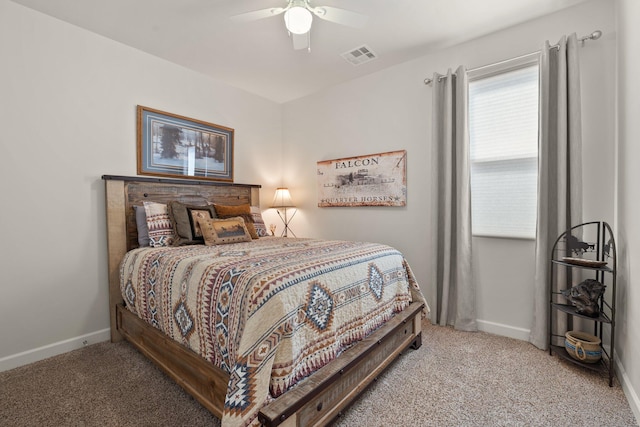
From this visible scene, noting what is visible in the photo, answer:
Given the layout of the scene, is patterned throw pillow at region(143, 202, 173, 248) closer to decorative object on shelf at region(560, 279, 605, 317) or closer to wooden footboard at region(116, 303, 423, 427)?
wooden footboard at region(116, 303, 423, 427)

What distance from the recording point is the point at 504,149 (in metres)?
2.52

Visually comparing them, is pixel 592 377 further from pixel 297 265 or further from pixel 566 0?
pixel 566 0

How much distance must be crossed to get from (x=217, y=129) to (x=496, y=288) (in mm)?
3212

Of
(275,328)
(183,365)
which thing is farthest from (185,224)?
(275,328)

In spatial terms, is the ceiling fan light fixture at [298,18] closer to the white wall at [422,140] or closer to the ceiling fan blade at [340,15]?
the ceiling fan blade at [340,15]

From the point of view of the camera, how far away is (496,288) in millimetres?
2557

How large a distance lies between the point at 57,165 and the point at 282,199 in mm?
2237

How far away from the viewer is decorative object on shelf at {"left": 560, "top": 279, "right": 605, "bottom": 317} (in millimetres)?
1900

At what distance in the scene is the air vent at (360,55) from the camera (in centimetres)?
280

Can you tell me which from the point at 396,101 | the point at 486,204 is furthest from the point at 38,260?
the point at 486,204

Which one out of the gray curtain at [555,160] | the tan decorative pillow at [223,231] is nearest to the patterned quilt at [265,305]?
the tan decorative pillow at [223,231]

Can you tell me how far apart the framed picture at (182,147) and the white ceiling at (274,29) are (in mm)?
600

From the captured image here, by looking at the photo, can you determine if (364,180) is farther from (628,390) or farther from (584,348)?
(628,390)

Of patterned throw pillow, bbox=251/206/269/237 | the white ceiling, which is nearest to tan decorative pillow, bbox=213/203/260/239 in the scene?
patterned throw pillow, bbox=251/206/269/237
